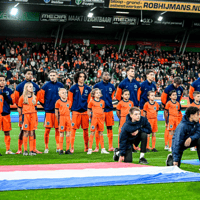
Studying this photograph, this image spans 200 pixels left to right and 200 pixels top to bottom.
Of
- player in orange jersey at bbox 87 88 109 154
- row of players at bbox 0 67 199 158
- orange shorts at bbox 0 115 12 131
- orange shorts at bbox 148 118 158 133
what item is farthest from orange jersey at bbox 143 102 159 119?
orange shorts at bbox 0 115 12 131

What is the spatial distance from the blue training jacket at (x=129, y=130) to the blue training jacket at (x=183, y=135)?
2.99 feet

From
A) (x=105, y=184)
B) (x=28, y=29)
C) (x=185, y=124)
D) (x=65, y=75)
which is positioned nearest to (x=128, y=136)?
(x=185, y=124)

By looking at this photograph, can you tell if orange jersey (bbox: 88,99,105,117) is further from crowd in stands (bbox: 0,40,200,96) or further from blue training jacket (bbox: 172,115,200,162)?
crowd in stands (bbox: 0,40,200,96)

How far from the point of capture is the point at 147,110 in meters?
9.14

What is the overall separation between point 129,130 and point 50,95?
2810 mm

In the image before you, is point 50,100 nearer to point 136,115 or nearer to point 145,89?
point 145,89

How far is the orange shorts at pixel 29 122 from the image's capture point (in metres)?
8.00

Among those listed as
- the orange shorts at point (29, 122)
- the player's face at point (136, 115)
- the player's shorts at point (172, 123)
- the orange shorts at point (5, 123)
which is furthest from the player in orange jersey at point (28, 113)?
the player's shorts at point (172, 123)

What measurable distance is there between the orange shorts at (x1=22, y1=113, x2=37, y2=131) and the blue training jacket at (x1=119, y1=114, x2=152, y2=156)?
237 centimetres

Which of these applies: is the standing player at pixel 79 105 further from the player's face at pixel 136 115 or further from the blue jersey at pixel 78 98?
the player's face at pixel 136 115

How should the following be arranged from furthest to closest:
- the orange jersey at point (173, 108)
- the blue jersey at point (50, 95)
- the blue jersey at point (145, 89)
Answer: the blue jersey at point (145, 89) < the orange jersey at point (173, 108) < the blue jersey at point (50, 95)

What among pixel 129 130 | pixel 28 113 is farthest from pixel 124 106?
pixel 28 113

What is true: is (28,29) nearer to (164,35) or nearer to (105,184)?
(164,35)

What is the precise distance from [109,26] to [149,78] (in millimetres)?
23495
